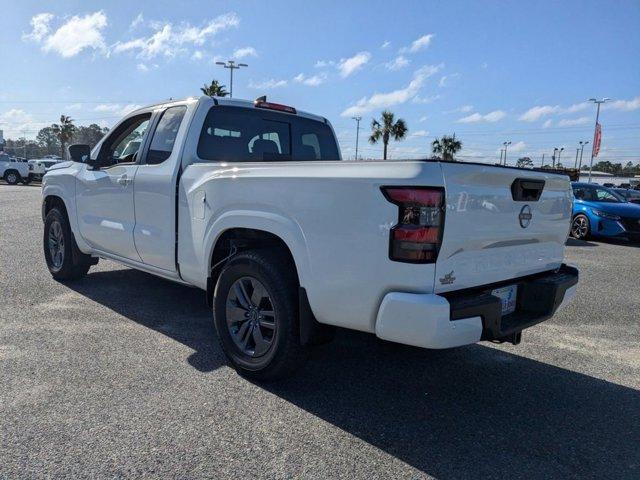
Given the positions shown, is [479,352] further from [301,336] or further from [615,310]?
[615,310]

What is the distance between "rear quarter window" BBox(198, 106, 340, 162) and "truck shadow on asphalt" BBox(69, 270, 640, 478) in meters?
1.60

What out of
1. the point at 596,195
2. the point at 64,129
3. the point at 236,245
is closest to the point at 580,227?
the point at 596,195

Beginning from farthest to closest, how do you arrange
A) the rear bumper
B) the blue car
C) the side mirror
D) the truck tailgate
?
the blue car, the side mirror, the truck tailgate, the rear bumper

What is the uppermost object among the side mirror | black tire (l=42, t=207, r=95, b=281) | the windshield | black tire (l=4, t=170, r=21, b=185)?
the side mirror

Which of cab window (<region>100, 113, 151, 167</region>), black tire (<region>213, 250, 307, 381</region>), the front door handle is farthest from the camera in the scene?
cab window (<region>100, 113, 151, 167</region>)

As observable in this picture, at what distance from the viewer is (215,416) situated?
10.1 ft

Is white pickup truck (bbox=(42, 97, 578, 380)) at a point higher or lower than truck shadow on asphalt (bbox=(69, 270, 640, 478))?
higher

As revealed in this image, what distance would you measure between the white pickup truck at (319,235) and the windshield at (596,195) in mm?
10825

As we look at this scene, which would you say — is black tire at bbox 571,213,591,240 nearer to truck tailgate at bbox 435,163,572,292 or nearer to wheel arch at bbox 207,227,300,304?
truck tailgate at bbox 435,163,572,292

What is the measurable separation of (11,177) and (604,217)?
32.7m

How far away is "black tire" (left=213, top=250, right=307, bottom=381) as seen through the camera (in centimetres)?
331

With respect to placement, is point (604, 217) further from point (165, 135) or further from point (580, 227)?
point (165, 135)

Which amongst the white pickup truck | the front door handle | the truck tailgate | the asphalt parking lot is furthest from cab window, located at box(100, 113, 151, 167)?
the truck tailgate

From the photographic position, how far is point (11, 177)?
3228 centimetres
